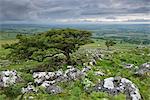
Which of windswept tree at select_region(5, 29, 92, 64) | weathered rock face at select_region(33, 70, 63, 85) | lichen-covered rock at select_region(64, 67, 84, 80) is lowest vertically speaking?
weathered rock face at select_region(33, 70, 63, 85)

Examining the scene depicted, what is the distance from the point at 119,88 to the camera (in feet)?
37.5

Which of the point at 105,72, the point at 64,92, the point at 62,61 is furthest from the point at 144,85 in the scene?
the point at 62,61

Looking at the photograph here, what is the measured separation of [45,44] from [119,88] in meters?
6.26

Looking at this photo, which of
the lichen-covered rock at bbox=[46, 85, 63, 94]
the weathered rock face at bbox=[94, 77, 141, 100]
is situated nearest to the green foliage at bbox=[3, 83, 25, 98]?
the lichen-covered rock at bbox=[46, 85, 63, 94]

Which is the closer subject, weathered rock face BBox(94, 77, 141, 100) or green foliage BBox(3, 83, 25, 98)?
weathered rock face BBox(94, 77, 141, 100)

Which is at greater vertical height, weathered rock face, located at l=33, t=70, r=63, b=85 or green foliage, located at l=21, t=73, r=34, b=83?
weathered rock face, located at l=33, t=70, r=63, b=85

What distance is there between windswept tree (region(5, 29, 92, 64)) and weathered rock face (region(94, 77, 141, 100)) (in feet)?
16.7

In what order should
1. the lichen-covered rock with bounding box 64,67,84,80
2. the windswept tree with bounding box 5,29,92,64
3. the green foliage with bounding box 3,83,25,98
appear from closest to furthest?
the green foliage with bounding box 3,83,25,98 → the lichen-covered rock with bounding box 64,67,84,80 → the windswept tree with bounding box 5,29,92,64

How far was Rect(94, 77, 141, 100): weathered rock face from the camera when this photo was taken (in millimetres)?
11177

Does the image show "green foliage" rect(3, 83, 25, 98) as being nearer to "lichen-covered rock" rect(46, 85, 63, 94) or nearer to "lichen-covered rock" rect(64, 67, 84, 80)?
"lichen-covered rock" rect(46, 85, 63, 94)

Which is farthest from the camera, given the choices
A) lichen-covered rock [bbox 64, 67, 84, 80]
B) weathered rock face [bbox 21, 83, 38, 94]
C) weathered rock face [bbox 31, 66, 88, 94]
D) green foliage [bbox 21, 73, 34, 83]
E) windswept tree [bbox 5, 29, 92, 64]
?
windswept tree [bbox 5, 29, 92, 64]

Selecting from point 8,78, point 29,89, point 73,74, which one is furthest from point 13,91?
point 73,74

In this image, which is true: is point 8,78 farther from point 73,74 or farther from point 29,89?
point 73,74

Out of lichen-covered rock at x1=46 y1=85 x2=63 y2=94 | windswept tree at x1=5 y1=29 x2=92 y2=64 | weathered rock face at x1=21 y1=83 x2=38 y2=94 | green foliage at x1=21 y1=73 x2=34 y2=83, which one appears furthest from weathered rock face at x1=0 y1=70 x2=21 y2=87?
windswept tree at x1=5 y1=29 x2=92 y2=64
